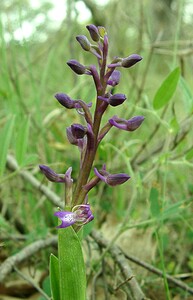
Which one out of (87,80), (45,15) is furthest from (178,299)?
(45,15)

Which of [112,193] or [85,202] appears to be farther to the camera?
[112,193]

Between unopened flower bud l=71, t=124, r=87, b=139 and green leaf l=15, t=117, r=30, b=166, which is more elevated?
green leaf l=15, t=117, r=30, b=166

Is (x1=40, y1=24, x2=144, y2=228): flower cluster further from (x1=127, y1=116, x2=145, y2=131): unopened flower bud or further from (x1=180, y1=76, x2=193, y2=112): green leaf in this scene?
(x1=180, y1=76, x2=193, y2=112): green leaf

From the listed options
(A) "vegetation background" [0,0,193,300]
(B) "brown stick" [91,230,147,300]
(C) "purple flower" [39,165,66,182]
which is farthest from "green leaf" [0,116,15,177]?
(C) "purple flower" [39,165,66,182]

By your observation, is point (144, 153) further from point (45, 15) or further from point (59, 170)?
point (45, 15)

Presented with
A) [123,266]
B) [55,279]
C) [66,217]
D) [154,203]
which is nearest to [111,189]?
[154,203]
